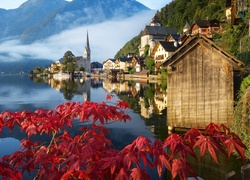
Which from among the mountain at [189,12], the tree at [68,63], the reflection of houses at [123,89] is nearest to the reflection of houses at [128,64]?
the tree at [68,63]

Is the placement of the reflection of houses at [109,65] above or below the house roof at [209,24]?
below

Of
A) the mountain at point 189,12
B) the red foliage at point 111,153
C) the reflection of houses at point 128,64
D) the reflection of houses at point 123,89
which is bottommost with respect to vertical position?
the reflection of houses at point 123,89

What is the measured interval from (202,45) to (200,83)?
5.92 ft

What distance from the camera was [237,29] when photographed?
2616 centimetres

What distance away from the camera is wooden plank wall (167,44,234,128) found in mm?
Result: 11578

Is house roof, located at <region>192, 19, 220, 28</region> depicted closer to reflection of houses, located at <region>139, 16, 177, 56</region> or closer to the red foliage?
reflection of houses, located at <region>139, 16, 177, 56</region>

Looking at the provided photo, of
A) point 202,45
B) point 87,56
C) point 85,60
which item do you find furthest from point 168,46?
point 87,56

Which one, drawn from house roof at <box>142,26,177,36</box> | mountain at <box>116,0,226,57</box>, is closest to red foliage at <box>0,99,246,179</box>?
mountain at <box>116,0,226,57</box>

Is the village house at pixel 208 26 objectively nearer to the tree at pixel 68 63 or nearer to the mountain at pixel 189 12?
the mountain at pixel 189 12

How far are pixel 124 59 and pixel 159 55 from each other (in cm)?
5201

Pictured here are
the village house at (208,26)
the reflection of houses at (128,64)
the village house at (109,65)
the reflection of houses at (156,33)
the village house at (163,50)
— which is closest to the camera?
the village house at (163,50)

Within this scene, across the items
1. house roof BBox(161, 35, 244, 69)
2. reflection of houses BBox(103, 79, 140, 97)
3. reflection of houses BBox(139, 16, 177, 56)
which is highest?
reflection of houses BBox(139, 16, 177, 56)

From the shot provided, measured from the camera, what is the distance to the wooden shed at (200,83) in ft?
37.8

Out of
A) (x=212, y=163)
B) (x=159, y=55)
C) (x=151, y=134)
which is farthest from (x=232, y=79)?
(x=159, y=55)
